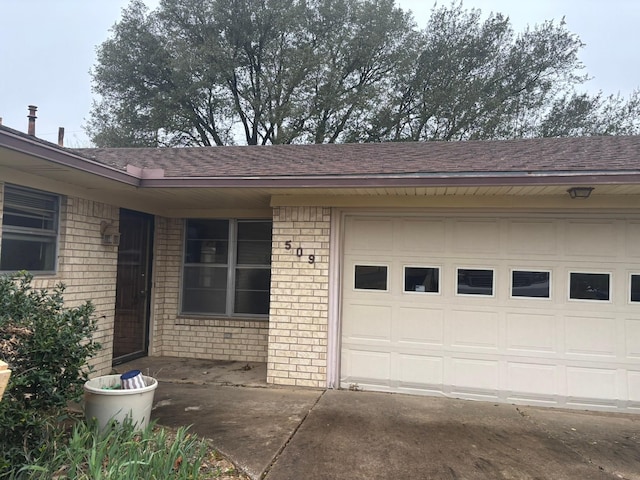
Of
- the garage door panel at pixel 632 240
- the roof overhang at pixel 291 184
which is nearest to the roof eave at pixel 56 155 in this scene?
the roof overhang at pixel 291 184

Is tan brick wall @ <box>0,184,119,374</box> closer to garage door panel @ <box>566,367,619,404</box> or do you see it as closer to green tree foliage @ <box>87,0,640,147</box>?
garage door panel @ <box>566,367,619,404</box>

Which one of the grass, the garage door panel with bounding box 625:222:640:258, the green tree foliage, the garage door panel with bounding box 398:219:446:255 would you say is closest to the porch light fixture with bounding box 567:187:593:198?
the garage door panel with bounding box 625:222:640:258

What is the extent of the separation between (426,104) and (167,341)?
42.2ft

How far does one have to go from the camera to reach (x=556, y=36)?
1544cm

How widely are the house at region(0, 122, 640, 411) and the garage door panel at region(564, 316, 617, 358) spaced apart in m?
0.01

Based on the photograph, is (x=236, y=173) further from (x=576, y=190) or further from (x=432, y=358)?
(x=576, y=190)

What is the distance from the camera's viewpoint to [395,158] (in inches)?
227

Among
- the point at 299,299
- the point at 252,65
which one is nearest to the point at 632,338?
the point at 299,299

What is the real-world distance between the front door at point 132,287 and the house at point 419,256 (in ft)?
0.52

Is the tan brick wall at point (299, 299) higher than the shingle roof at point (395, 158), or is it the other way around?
the shingle roof at point (395, 158)

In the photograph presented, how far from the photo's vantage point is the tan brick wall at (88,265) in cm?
491

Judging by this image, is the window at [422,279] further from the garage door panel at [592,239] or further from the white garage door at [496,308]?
the garage door panel at [592,239]

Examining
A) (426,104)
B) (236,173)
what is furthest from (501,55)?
(236,173)

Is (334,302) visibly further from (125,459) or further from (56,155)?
(56,155)
